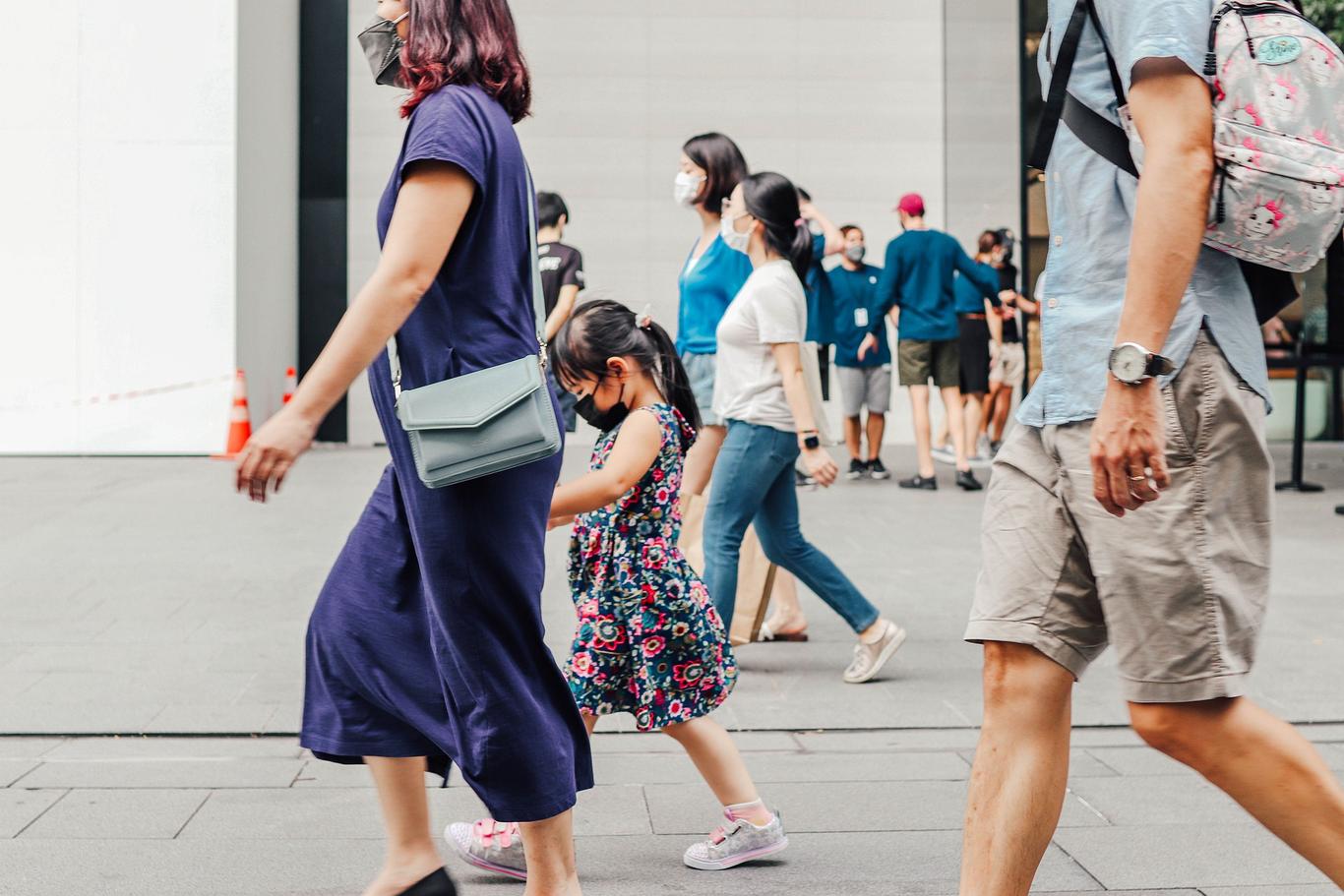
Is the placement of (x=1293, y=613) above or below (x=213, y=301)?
below

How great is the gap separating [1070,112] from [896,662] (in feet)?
11.1

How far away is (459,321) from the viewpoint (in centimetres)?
266

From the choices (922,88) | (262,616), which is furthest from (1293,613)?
(922,88)

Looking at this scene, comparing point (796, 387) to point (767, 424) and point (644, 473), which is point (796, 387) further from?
point (644, 473)

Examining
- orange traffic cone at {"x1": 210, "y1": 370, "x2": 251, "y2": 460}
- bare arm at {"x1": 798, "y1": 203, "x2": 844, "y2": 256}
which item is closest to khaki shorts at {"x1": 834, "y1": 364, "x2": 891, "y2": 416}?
bare arm at {"x1": 798, "y1": 203, "x2": 844, "y2": 256}

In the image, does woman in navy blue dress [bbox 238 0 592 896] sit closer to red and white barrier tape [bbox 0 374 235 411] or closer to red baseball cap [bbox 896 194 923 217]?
red baseball cap [bbox 896 194 923 217]

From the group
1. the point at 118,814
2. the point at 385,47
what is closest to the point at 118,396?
the point at 118,814

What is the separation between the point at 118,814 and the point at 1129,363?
2713 mm

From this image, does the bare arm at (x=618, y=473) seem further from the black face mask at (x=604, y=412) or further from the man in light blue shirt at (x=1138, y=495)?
the man in light blue shirt at (x=1138, y=495)

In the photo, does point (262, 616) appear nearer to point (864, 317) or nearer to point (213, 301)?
point (864, 317)

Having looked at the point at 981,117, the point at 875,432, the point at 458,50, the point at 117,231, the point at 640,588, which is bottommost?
the point at 875,432

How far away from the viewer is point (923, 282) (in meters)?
11.4

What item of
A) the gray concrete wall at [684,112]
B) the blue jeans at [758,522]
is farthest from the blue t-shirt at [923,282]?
the blue jeans at [758,522]

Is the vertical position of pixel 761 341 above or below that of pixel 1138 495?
above
